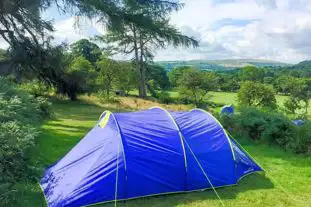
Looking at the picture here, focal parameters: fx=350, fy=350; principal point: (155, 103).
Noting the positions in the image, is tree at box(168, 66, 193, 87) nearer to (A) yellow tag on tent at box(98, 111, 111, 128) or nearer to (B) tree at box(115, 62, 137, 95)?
(B) tree at box(115, 62, 137, 95)

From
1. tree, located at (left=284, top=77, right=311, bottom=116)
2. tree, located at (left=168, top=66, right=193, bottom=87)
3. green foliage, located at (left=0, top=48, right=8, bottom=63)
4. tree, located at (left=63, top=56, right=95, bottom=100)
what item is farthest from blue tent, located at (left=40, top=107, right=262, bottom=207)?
tree, located at (left=168, top=66, right=193, bottom=87)

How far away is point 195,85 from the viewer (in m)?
37.4

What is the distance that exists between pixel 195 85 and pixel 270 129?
29276 millimetres

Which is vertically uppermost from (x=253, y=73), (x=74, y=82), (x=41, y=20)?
(x=41, y=20)

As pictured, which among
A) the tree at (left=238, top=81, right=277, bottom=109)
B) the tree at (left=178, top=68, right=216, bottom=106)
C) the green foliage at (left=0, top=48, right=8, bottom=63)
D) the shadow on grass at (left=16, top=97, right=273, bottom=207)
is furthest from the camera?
the tree at (left=178, top=68, right=216, bottom=106)

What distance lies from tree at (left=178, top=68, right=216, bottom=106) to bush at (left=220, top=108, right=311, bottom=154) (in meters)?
27.9

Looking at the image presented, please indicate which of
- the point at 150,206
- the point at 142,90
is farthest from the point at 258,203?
the point at 142,90

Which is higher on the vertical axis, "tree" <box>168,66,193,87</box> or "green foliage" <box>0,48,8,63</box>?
"green foliage" <box>0,48,8,63</box>

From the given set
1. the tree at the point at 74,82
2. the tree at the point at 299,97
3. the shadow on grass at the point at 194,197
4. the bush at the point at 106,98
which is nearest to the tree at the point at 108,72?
the bush at the point at 106,98

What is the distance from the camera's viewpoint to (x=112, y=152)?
5.23 m

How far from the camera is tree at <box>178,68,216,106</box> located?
122ft

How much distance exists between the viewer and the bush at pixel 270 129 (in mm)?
7848

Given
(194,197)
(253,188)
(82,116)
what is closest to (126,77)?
(82,116)

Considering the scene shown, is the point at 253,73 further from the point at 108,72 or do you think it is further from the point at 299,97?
the point at 108,72
